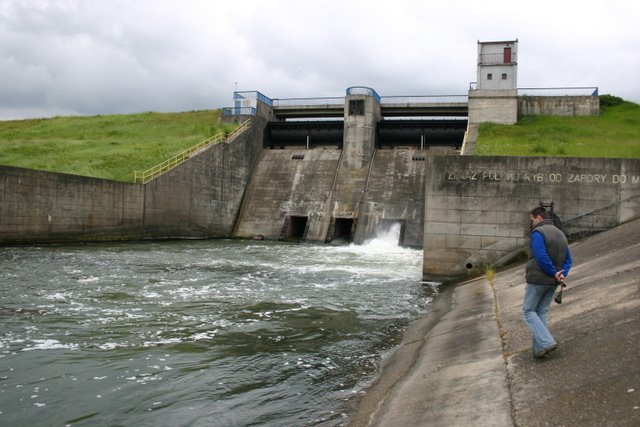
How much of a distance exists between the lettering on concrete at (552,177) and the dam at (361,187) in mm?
25

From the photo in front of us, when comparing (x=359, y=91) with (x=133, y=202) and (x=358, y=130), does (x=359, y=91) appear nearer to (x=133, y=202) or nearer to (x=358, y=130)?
(x=358, y=130)

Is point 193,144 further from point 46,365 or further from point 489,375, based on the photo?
point 489,375

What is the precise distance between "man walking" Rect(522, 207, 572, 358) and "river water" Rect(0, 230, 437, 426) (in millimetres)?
1940

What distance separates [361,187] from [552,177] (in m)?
19.3

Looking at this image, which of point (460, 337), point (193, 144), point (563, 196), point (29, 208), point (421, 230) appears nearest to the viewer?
point (460, 337)

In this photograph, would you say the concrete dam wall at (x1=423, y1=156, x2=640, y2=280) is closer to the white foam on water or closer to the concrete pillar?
the white foam on water

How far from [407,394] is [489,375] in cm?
80

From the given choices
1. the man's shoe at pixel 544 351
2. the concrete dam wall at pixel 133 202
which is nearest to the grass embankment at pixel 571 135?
the concrete dam wall at pixel 133 202

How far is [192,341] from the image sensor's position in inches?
301

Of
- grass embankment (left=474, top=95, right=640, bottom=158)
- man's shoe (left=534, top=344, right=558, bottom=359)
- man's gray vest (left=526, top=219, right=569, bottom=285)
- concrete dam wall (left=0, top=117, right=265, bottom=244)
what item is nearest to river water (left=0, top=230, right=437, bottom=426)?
man's shoe (left=534, top=344, right=558, bottom=359)

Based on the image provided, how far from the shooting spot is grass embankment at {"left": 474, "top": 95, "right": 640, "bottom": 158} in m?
21.0

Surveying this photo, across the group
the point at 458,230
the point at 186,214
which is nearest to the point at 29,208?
the point at 186,214

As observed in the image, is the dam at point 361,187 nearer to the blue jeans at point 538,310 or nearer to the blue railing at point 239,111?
the blue railing at point 239,111

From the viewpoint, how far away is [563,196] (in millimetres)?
13133
